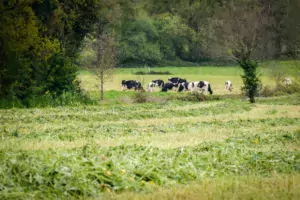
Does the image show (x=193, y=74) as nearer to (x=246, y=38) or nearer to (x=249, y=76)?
(x=246, y=38)

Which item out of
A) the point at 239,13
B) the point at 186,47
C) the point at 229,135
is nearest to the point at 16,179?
the point at 229,135

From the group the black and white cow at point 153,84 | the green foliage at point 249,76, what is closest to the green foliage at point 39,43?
the green foliage at point 249,76

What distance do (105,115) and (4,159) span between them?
14.6 m

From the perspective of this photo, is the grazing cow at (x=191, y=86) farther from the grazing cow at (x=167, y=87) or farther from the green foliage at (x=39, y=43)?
the green foliage at (x=39, y=43)

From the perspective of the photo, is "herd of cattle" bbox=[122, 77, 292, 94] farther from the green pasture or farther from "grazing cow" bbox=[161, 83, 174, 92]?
the green pasture

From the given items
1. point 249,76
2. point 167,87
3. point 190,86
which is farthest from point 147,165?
point 167,87

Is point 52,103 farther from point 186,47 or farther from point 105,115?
point 186,47

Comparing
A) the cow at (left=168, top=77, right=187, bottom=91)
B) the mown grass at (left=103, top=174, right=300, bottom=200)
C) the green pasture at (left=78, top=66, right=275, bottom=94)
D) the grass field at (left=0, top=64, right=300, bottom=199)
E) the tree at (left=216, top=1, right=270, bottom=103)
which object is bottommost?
the mown grass at (left=103, top=174, right=300, bottom=200)

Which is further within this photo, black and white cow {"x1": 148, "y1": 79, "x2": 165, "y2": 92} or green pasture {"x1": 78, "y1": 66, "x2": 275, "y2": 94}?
green pasture {"x1": 78, "y1": 66, "x2": 275, "y2": 94}

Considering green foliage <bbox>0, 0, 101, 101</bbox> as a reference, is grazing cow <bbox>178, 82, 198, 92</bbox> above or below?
below

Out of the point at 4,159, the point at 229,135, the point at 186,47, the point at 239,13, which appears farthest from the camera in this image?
the point at 186,47

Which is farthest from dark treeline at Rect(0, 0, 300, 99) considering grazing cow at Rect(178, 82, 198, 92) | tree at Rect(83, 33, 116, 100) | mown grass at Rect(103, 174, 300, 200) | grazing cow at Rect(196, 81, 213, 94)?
mown grass at Rect(103, 174, 300, 200)

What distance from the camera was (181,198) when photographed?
841cm

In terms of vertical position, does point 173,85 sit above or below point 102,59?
below
